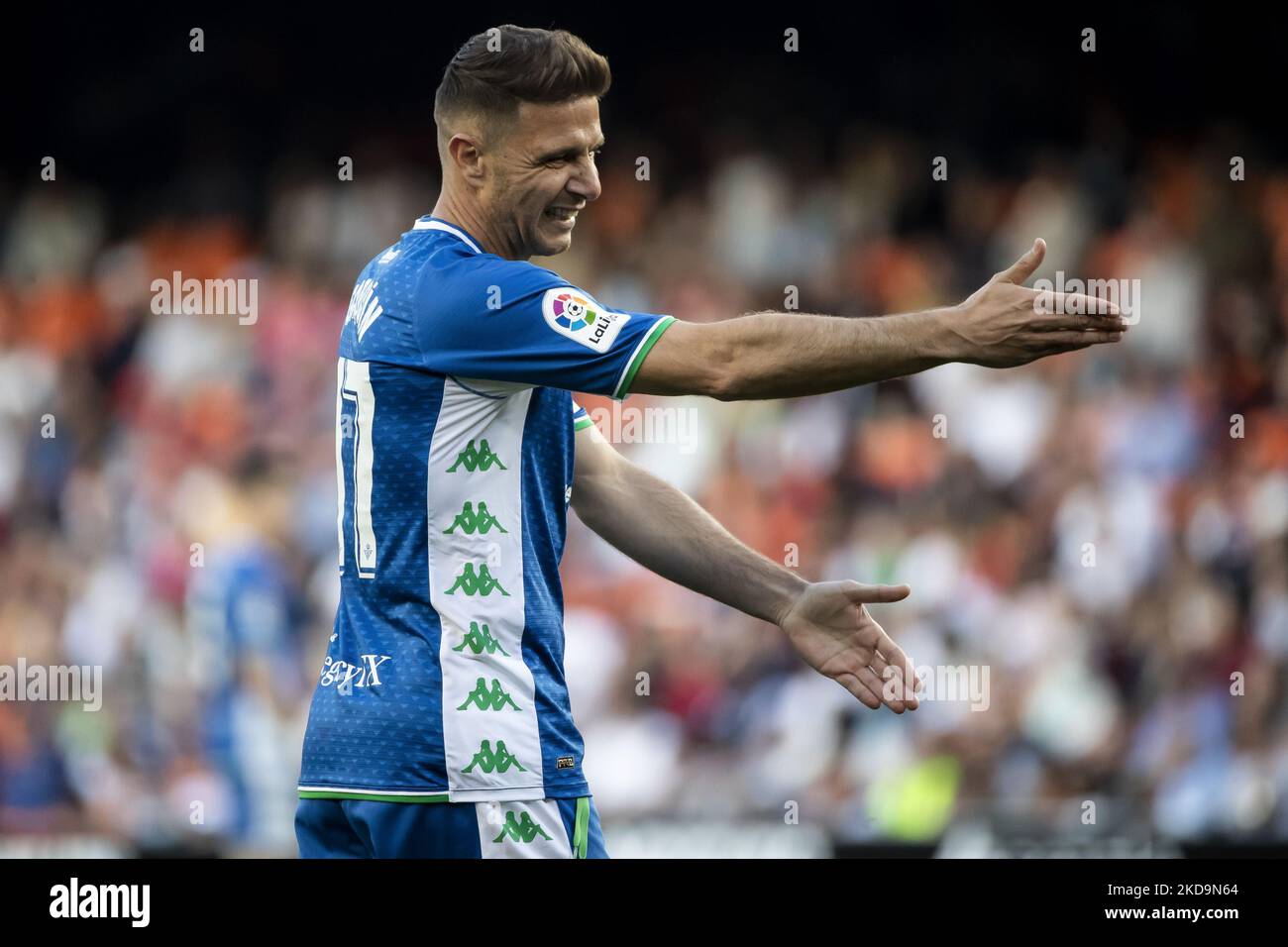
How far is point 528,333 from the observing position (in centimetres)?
328

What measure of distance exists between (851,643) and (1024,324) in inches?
35.0

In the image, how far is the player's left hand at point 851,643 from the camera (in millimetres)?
3643

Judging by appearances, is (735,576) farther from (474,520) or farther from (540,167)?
(540,167)

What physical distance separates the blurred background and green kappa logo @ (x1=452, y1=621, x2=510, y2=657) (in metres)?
4.70

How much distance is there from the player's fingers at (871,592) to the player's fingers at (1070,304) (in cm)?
75

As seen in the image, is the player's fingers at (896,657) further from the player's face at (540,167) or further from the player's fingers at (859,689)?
the player's face at (540,167)

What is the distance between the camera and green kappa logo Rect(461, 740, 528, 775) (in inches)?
129

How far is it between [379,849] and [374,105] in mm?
7551

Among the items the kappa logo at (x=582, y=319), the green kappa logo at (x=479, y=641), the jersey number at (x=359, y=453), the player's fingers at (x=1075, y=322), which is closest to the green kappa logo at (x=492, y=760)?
the green kappa logo at (x=479, y=641)

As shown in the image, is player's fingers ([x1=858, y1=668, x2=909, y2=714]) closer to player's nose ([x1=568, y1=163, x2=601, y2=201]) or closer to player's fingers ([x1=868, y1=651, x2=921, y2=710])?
player's fingers ([x1=868, y1=651, x2=921, y2=710])
